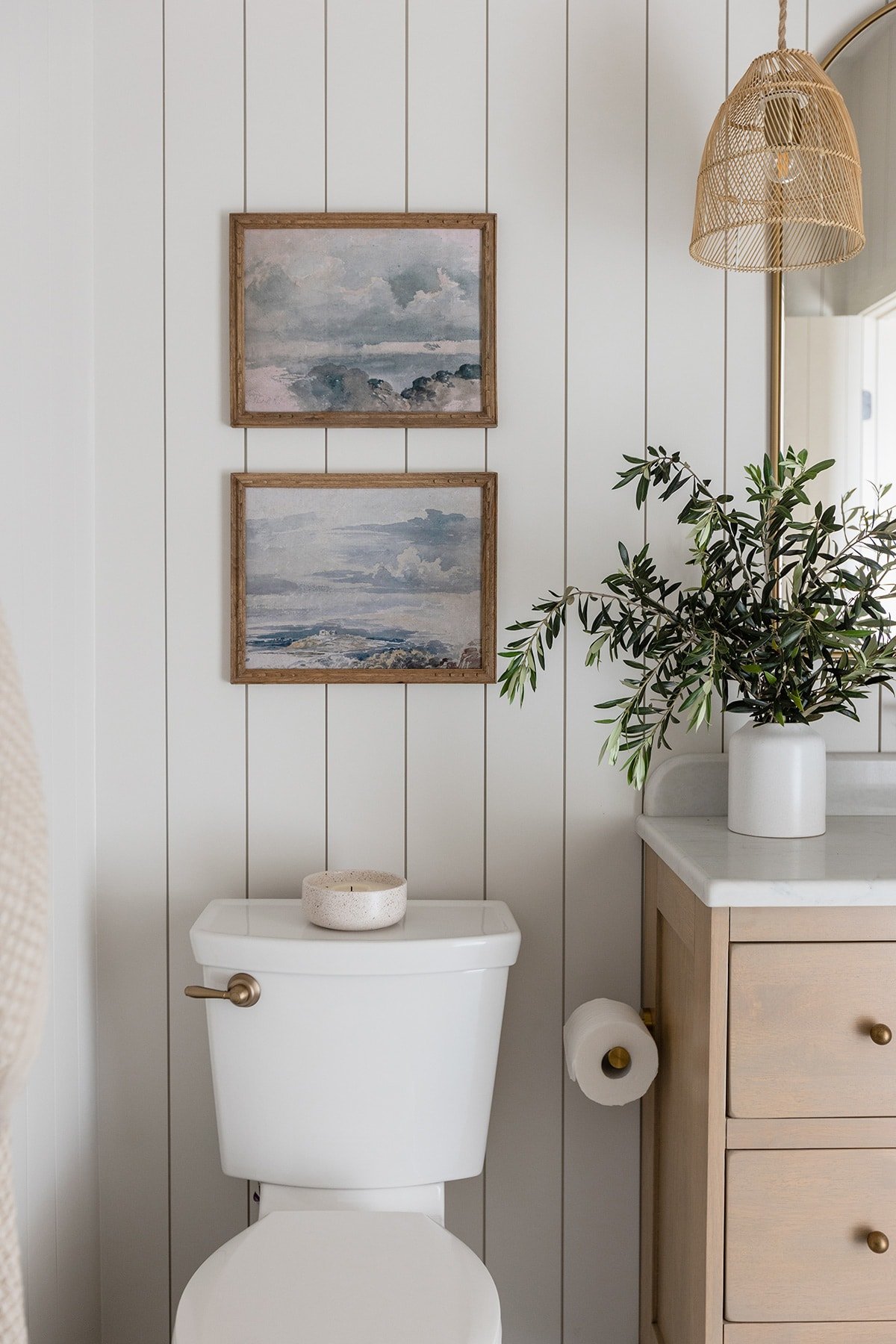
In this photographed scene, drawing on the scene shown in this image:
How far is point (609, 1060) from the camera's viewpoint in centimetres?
127

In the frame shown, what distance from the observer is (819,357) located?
1397mm

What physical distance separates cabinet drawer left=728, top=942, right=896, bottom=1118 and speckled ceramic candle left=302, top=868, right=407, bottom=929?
428mm

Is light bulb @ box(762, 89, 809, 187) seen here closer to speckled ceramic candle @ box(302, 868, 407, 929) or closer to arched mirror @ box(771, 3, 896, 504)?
arched mirror @ box(771, 3, 896, 504)

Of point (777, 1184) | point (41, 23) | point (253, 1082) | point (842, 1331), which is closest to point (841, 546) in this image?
point (777, 1184)

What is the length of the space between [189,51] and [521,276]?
21.9 inches

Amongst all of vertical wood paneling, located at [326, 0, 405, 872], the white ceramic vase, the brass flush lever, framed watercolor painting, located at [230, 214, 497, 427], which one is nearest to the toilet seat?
the brass flush lever

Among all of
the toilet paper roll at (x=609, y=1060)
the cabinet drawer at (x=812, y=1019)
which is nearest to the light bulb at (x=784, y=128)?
the cabinet drawer at (x=812, y=1019)

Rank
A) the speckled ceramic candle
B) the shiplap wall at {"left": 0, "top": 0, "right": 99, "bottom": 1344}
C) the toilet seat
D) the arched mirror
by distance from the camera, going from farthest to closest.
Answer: the arched mirror → the speckled ceramic candle → the shiplap wall at {"left": 0, "top": 0, "right": 99, "bottom": 1344} → the toilet seat

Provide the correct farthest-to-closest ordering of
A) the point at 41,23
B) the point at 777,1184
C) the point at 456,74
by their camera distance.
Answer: the point at 456,74 < the point at 41,23 < the point at 777,1184

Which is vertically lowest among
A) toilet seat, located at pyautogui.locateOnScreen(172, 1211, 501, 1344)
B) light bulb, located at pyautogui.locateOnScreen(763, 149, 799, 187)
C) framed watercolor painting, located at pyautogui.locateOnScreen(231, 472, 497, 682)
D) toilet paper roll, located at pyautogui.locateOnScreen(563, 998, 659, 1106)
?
toilet seat, located at pyautogui.locateOnScreen(172, 1211, 501, 1344)

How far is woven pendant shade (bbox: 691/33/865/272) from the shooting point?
1215 millimetres

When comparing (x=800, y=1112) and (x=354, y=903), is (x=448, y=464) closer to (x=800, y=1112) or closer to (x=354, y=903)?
(x=354, y=903)

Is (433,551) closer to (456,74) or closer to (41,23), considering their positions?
(456,74)

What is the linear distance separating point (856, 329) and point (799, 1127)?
105 cm
